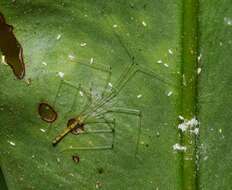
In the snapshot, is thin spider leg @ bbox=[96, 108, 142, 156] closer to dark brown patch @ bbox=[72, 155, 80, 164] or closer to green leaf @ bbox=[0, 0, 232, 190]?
green leaf @ bbox=[0, 0, 232, 190]

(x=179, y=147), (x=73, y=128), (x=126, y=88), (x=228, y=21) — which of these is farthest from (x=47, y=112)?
(x=228, y=21)

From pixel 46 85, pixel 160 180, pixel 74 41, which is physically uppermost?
pixel 74 41

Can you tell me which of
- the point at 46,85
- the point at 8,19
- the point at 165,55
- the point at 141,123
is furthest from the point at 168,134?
the point at 8,19

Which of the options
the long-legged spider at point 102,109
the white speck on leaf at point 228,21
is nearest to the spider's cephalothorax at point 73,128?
the long-legged spider at point 102,109

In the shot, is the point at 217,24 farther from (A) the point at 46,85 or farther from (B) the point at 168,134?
(A) the point at 46,85

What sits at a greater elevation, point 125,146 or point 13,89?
point 13,89

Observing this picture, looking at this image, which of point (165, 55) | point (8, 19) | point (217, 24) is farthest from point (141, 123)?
point (8, 19)

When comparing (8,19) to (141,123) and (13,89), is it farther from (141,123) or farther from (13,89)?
(141,123)
